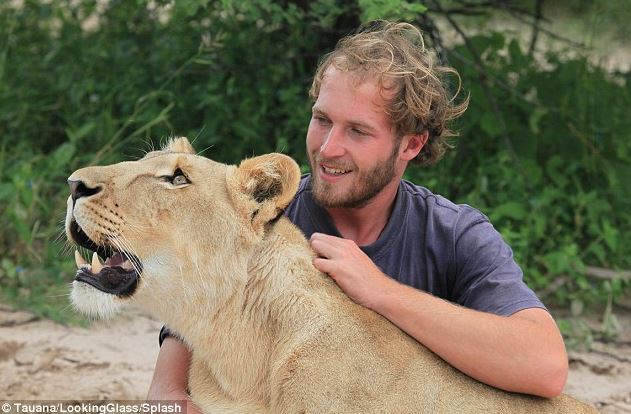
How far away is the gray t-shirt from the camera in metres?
3.38

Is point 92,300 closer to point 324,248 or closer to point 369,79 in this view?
point 324,248

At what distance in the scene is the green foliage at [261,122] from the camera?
5.52 meters

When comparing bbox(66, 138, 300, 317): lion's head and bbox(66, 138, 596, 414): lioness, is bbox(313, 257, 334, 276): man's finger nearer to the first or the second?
bbox(66, 138, 596, 414): lioness

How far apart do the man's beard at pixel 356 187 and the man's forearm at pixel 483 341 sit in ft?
1.23

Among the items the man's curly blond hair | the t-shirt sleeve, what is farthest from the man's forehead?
the t-shirt sleeve

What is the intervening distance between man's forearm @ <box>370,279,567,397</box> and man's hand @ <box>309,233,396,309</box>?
27mm

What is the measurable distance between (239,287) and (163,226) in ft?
0.92

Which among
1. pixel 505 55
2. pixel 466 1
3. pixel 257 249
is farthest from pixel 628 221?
pixel 257 249

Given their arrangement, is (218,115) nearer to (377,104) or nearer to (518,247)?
(518,247)

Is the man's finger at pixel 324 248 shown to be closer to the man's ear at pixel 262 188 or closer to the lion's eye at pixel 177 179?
A: the man's ear at pixel 262 188

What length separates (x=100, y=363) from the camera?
15.5 ft

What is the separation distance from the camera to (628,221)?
19.1 ft

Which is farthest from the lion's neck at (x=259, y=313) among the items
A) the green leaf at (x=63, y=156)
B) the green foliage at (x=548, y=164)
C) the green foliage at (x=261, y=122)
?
the green leaf at (x=63, y=156)

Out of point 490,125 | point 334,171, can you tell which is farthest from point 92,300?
point 490,125
